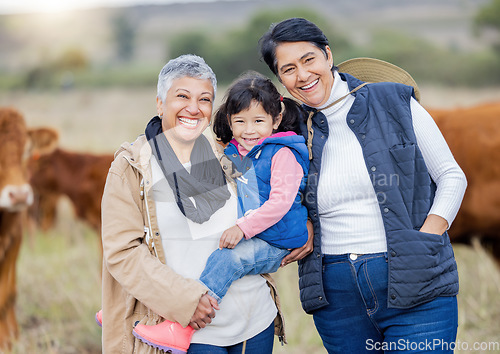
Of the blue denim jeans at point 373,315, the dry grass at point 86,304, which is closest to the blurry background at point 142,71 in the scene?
the dry grass at point 86,304

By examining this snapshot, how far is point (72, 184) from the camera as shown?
608 centimetres

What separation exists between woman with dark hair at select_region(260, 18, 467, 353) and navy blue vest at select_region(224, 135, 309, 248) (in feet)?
0.22

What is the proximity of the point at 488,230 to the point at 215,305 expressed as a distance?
3.57 metres

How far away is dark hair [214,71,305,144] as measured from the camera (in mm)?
2348

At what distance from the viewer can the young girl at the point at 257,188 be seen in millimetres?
2016

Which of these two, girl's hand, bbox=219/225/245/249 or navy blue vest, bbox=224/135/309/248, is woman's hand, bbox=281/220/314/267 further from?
girl's hand, bbox=219/225/245/249

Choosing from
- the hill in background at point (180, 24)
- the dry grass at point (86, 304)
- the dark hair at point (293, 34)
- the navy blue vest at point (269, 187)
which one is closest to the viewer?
the navy blue vest at point (269, 187)

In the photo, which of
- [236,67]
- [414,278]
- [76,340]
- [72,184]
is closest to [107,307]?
[414,278]

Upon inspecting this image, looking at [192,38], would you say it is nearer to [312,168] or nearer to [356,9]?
[356,9]

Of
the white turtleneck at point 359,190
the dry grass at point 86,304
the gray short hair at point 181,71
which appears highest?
the gray short hair at point 181,71

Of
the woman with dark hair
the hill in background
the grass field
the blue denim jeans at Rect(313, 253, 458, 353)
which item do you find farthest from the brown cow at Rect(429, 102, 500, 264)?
the hill in background

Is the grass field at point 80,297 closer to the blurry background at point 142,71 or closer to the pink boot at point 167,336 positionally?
the blurry background at point 142,71

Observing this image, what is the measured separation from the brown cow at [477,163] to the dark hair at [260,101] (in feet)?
9.19

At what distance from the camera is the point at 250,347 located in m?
2.09
